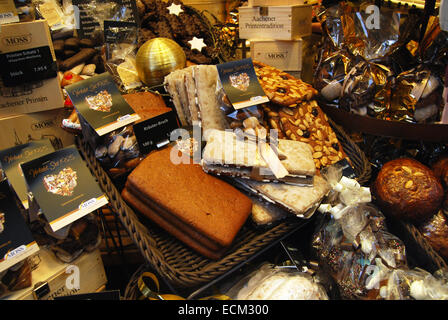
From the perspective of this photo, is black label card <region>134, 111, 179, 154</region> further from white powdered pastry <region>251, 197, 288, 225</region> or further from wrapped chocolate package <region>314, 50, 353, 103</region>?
wrapped chocolate package <region>314, 50, 353, 103</region>

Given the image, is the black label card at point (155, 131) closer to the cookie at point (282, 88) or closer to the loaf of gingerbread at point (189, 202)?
the loaf of gingerbread at point (189, 202)

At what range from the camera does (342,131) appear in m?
1.82

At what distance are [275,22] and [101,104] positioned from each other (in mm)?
1208

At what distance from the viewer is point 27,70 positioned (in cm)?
150

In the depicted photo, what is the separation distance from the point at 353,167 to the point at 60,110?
1568mm

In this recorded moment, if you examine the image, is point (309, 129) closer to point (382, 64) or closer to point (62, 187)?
point (382, 64)

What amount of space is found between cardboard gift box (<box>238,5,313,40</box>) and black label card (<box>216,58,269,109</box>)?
22.6 inches

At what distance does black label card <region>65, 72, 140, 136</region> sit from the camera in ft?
4.63

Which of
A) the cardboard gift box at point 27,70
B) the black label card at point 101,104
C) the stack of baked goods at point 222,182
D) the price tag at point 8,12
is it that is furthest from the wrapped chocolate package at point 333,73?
the price tag at point 8,12

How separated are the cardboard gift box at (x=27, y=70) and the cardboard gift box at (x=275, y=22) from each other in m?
1.18

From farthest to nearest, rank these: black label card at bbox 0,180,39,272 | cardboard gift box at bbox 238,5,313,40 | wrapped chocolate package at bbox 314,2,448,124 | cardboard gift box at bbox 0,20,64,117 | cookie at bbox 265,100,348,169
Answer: cardboard gift box at bbox 238,5,313,40
cookie at bbox 265,100,348,169
wrapped chocolate package at bbox 314,2,448,124
cardboard gift box at bbox 0,20,64,117
black label card at bbox 0,180,39,272

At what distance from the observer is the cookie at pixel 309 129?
1.66 m

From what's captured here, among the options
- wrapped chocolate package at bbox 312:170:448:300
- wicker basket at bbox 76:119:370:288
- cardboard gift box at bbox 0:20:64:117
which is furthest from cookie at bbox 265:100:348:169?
cardboard gift box at bbox 0:20:64:117
